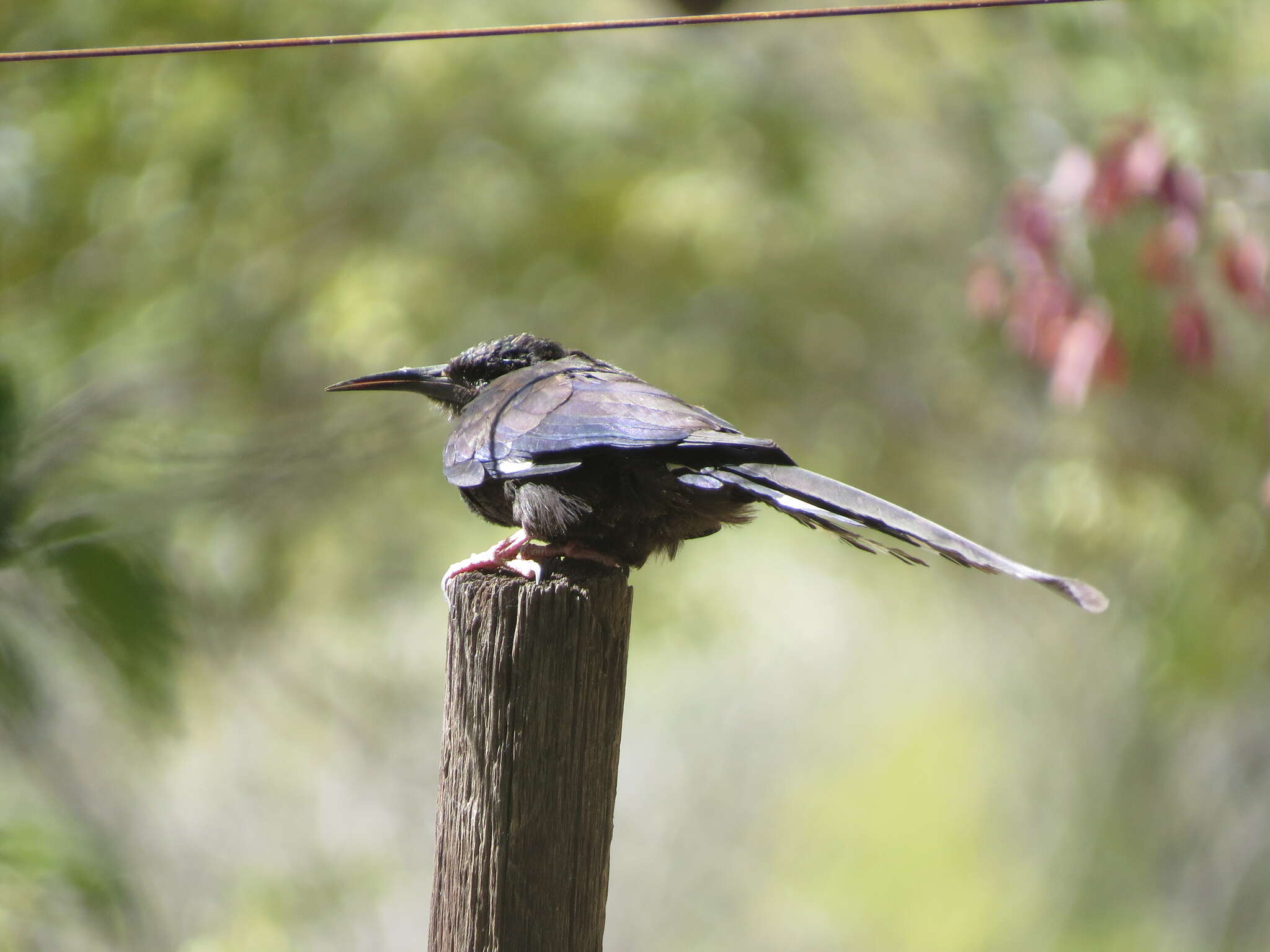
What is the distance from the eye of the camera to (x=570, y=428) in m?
2.51

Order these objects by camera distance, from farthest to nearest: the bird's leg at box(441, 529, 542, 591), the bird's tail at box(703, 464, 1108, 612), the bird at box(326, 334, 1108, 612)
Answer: the bird's leg at box(441, 529, 542, 591)
the bird at box(326, 334, 1108, 612)
the bird's tail at box(703, 464, 1108, 612)

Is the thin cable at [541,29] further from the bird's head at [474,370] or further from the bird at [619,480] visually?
the bird's head at [474,370]

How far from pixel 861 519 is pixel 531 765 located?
733 millimetres

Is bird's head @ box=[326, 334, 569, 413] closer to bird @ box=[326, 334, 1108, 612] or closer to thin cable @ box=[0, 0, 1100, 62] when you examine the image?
bird @ box=[326, 334, 1108, 612]

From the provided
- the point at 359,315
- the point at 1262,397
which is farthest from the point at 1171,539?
the point at 359,315

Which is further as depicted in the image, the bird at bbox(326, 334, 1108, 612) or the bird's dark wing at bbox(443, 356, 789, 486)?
the bird's dark wing at bbox(443, 356, 789, 486)

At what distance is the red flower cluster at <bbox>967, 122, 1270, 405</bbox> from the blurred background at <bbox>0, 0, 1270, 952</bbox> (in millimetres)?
21

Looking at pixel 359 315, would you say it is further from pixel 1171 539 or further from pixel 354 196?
pixel 1171 539

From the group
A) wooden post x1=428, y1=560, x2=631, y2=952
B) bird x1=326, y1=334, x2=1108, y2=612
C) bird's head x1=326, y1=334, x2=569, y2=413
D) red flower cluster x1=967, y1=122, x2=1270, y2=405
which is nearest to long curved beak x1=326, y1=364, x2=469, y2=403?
bird's head x1=326, y1=334, x2=569, y2=413

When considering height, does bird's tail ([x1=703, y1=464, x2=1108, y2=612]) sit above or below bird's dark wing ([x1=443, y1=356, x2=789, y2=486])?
below

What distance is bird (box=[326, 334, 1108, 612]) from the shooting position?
219 cm

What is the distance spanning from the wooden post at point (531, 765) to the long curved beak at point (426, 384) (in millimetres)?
1148

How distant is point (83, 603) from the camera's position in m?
3.53

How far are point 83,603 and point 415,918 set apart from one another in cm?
605
